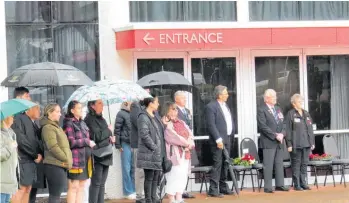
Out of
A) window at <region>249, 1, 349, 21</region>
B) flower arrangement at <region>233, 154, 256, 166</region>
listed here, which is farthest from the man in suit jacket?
window at <region>249, 1, 349, 21</region>

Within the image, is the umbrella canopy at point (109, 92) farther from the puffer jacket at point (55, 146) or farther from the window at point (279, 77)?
the window at point (279, 77)

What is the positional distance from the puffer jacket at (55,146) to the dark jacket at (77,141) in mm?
271

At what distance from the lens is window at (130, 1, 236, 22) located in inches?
588

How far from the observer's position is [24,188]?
37.2 ft

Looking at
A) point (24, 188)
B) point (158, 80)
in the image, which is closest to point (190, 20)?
point (158, 80)

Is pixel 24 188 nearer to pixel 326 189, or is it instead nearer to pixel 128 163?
pixel 128 163

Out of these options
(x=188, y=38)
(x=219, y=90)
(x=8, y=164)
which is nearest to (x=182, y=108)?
(x=219, y=90)

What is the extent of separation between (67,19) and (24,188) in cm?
423

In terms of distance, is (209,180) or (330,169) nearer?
(209,180)

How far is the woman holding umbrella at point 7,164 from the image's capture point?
988 cm

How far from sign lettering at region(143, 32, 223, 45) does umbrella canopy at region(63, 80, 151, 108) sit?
2.26 m

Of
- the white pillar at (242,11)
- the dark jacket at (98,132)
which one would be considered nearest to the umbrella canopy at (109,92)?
the dark jacket at (98,132)

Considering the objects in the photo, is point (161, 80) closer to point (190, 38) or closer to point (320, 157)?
point (190, 38)

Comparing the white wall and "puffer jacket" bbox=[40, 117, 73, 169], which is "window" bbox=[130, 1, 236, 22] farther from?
"puffer jacket" bbox=[40, 117, 73, 169]
